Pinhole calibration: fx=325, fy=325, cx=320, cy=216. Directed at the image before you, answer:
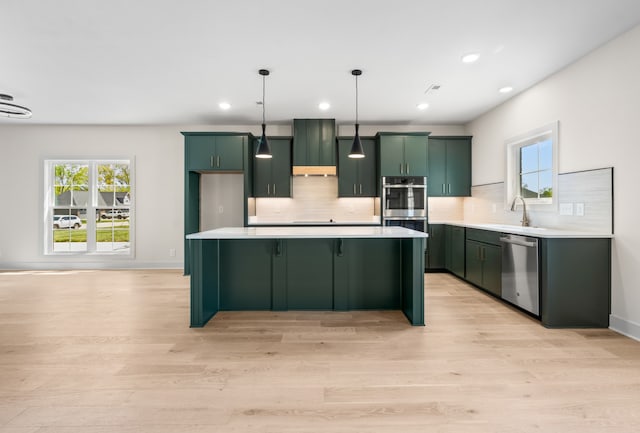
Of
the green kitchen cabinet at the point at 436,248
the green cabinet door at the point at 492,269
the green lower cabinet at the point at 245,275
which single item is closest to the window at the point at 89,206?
the green lower cabinet at the point at 245,275

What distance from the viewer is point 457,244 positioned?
16.5ft

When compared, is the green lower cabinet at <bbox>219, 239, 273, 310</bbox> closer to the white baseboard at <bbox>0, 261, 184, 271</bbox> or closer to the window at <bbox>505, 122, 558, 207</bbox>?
the white baseboard at <bbox>0, 261, 184, 271</bbox>

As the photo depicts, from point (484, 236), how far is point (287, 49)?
10.6 ft

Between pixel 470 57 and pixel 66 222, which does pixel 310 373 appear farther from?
pixel 66 222

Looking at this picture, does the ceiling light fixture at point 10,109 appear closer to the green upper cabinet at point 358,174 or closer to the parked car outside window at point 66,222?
the parked car outside window at point 66,222

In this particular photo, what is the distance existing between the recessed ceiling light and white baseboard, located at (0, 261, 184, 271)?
5366mm

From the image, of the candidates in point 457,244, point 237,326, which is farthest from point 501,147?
point 237,326

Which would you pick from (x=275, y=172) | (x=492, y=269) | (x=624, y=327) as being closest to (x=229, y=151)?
(x=275, y=172)

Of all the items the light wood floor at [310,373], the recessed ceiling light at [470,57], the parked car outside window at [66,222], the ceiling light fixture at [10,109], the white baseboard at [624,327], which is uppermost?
the recessed ceiling light at [470,57]

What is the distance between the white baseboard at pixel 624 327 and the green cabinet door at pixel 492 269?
1.01 metres

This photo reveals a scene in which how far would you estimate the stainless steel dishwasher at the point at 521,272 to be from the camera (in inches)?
124

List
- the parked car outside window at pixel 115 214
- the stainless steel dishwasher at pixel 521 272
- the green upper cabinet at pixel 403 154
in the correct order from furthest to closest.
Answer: the parked car outside window at pixel 115 214, the green upper cabinet at pixel 403 154, the stainless steel dishwasher at pixel 521 272

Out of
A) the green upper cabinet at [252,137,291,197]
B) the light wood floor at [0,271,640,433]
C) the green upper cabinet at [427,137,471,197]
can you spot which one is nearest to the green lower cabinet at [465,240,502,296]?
the light wood floor at [0,271,640,433]

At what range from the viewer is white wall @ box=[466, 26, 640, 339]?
2758mm
